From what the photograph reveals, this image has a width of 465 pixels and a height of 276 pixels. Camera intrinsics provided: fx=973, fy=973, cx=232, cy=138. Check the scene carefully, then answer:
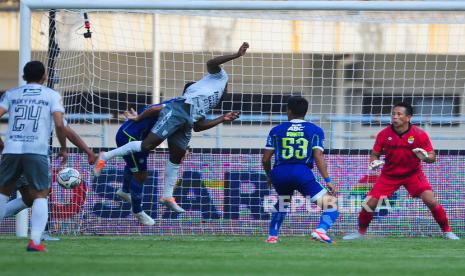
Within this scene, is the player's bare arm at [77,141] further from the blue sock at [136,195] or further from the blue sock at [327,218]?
the blue sock at [327,218]

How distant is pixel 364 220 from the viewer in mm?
12828

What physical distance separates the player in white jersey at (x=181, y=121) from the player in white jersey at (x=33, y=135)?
2402 millimetres

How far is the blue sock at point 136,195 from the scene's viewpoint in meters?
12.9

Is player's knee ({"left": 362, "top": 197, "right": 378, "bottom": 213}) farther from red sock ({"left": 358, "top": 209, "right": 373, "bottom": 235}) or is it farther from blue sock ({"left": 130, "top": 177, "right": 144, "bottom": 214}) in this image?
blue sock ({"left": 130, "top": 177, "right": 144, "bottom": 214})

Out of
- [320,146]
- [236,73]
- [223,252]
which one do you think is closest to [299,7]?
[320,146]

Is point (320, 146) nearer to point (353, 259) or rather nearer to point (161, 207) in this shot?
point (353, 259)

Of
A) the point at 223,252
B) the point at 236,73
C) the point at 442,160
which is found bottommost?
the point at 223,252

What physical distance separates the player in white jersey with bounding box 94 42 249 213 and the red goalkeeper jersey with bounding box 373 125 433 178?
2.22m

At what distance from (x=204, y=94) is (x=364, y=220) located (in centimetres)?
269

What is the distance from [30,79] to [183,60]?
25.8ft

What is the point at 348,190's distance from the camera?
1434 centimetres

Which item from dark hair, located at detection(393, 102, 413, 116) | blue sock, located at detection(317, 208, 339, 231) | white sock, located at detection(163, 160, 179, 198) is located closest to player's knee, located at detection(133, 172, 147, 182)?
white sock, located at detection(163, 160, 179, 198)

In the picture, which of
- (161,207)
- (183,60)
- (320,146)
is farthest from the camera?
(183,60)

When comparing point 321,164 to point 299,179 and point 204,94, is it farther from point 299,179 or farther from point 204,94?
point 204,94
